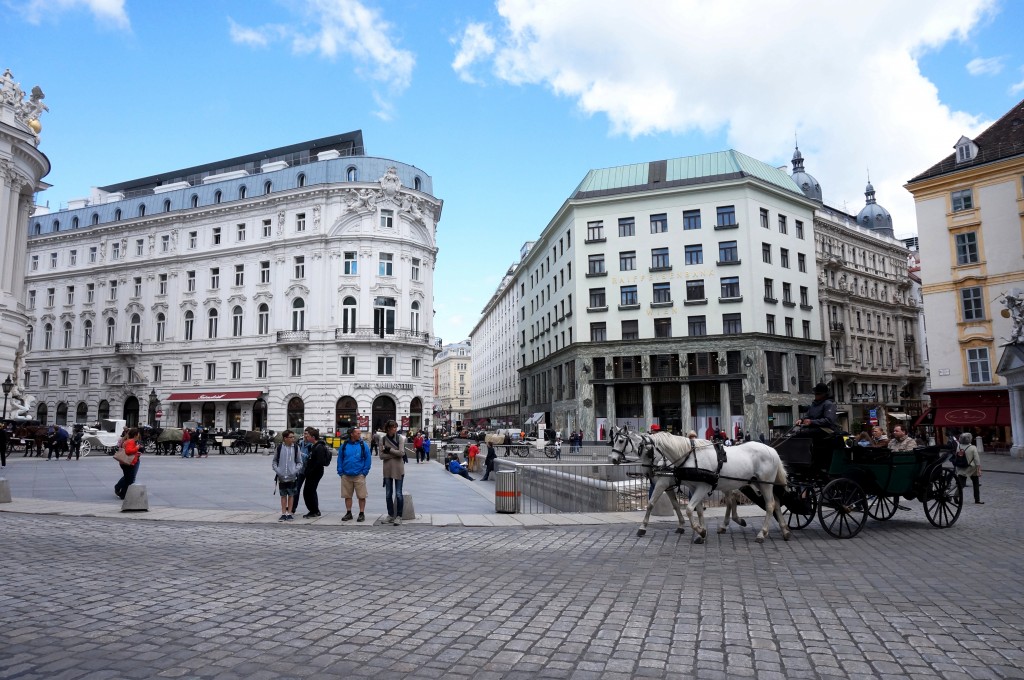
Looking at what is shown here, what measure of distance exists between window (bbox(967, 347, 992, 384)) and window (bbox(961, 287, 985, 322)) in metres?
1.99

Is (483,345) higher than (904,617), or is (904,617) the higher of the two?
(483,345)

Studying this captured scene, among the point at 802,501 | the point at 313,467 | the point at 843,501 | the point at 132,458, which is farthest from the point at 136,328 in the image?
the point at 843,501

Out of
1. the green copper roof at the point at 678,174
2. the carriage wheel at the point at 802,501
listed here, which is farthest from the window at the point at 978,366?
the carriage wheel at the point at 802,501

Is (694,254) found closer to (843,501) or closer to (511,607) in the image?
(843,501)

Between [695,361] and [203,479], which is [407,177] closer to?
[695,361]

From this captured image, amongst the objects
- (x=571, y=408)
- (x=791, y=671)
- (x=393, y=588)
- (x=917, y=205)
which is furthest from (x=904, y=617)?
(x=571, y=408)

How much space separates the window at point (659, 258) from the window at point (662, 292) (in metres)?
1.60

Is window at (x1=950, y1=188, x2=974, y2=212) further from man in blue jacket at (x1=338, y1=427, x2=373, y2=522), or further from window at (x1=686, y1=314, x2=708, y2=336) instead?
man in blue jacket at (x1=338, y1=427, x2=373, y2=522)

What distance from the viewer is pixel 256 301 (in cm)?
5859

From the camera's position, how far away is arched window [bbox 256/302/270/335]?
58.2 m

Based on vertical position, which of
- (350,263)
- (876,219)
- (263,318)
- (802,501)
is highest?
(876,219)

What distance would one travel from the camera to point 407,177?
59156 millimetres

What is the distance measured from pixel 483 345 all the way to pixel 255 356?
2738 inches

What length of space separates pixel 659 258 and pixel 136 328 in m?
49.3
